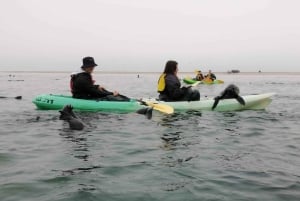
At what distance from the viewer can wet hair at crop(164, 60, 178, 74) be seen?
1257 cm

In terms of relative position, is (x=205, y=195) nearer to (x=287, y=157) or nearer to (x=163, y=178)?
(x=163, y=178)

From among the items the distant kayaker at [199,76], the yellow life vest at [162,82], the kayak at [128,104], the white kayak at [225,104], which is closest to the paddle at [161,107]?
the kayak at [128,104]

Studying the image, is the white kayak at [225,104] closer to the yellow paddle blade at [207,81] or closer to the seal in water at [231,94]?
the seal in water at [231,94]

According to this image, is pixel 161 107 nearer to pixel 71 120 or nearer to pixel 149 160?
pixel 71 120

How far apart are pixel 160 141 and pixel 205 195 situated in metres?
3.31

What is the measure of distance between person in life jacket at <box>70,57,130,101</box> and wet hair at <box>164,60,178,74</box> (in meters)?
1.72

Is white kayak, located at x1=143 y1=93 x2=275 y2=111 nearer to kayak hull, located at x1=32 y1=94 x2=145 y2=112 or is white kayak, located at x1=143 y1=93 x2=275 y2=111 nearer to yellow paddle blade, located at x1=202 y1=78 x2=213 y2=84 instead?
kayak hull, located at x1=32 y1=94 x2=145 y2=112

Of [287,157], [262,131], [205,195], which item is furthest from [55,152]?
[262,131]

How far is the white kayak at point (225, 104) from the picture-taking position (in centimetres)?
1278

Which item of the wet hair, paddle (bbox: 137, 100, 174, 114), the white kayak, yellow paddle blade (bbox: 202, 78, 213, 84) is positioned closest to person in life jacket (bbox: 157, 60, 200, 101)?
the wet hair

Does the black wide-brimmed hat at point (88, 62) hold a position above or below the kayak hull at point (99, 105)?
above

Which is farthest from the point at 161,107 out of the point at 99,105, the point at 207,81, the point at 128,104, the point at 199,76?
the point at 207,81

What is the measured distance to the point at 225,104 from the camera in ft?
43.5

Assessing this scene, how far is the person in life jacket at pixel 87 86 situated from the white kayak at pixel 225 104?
139 cm
